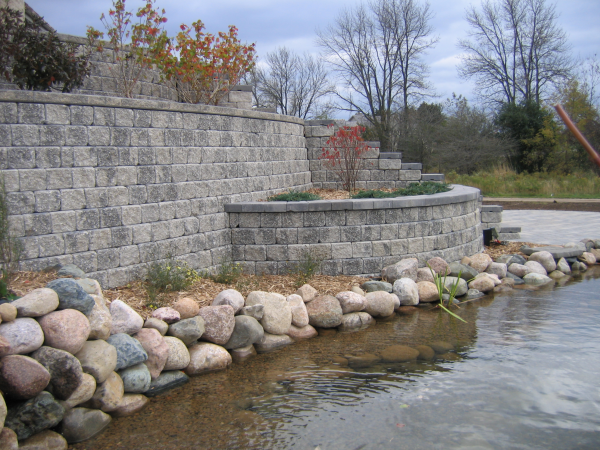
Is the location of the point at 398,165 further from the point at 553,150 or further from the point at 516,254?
the point at 553,150

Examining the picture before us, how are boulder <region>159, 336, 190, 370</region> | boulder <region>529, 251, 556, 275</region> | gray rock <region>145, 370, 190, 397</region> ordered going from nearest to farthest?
gray rock <region>145, 370, 190, 397</region>, boulder <region>159, 336, 190, 370</region>, boulder <region>529, 251, 556, 275</region>

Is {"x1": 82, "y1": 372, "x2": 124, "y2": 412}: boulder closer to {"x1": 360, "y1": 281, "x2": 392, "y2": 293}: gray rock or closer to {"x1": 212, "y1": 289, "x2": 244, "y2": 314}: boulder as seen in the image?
{"x1": 212, "y1": 289, "x2": 244, "y2": 314}: boulder

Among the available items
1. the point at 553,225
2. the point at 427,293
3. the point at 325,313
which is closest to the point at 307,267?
the point at 325,313

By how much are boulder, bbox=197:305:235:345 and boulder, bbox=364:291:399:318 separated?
2.31 meters

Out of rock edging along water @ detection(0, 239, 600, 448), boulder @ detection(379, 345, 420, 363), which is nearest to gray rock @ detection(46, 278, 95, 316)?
rock edging along water @ detection(0, 239, 600, 448)

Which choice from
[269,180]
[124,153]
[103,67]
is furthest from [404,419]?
[103,67]

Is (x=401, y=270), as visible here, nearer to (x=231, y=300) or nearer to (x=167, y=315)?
(x=231, y=300)

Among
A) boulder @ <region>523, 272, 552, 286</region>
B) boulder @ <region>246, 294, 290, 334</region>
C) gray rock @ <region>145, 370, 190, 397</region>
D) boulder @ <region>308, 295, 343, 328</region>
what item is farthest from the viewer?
boulder @ <region>523, 272, 552, 286</region>

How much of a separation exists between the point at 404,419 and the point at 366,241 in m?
4.22

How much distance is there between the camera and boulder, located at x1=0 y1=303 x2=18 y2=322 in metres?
4.32

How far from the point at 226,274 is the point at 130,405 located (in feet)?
10.4

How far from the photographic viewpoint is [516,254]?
10.4 meters

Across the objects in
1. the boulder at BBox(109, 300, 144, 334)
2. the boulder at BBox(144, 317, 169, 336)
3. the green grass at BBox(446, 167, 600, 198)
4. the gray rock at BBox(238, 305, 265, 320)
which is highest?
the green grass at BBox(446, 167, 600, 198)

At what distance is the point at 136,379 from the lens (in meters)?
5.04
